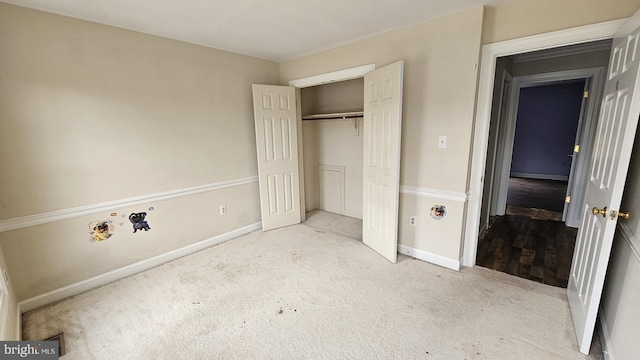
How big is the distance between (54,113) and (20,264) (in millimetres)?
1205

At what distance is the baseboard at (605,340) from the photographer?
1500 millimetres

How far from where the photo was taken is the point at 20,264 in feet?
6.76

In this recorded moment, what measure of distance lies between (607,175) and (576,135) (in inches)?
119

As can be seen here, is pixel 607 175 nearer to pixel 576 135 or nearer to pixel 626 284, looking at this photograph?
pixel 626 284

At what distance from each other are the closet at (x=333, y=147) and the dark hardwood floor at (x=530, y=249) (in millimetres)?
1770

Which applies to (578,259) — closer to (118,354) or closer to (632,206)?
(632,206)

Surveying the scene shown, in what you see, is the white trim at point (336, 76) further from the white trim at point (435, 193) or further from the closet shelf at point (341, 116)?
the white trim at point (435, 193)

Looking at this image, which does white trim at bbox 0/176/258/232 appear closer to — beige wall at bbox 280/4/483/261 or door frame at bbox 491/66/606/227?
beige wall at bbox 280/4/483/261

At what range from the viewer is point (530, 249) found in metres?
2.99

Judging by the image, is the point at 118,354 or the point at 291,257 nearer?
the point at 118,354

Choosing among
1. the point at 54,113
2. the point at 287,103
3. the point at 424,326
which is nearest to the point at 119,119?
the point at 54,113

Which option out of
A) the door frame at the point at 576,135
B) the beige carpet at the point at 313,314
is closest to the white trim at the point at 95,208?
the beige carpet at the point at 313,314

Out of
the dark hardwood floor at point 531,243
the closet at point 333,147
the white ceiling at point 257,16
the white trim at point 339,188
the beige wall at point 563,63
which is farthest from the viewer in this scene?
the white trim at point 339,188

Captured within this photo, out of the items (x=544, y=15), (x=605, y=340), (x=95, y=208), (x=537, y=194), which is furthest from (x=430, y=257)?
(x=537, y=194)
